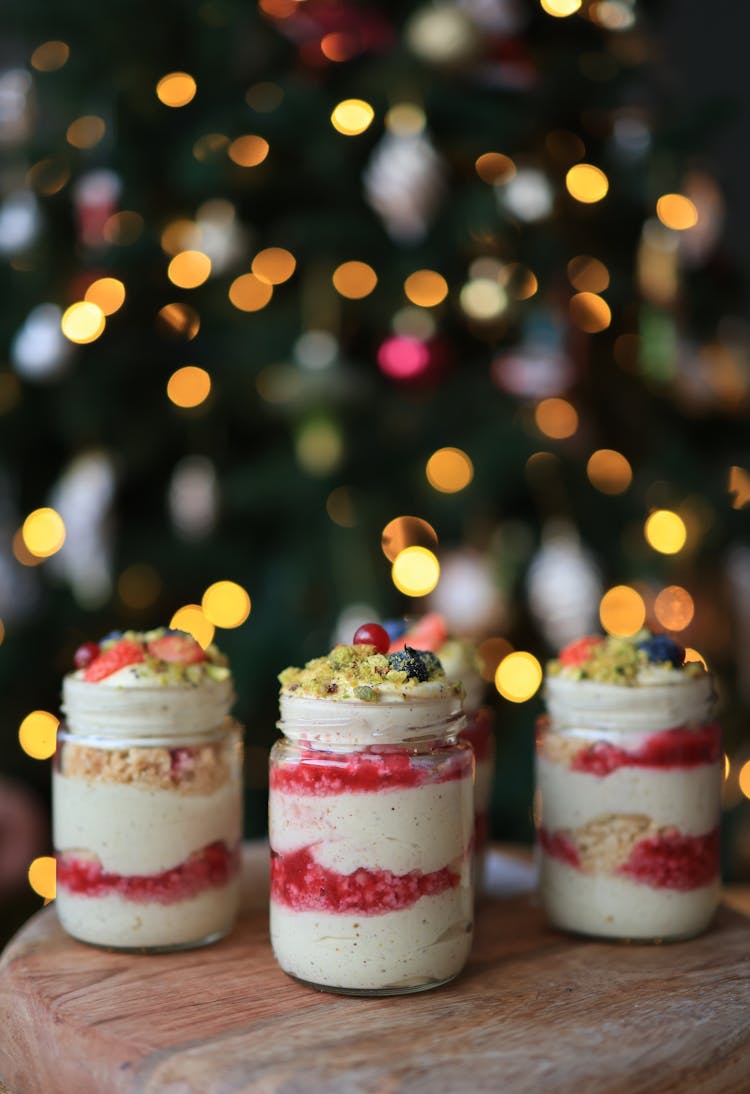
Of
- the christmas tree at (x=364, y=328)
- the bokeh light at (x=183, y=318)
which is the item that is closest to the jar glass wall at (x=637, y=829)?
the christmas tree at (x=364, y=328)

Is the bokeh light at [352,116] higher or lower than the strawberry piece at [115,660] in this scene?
higher

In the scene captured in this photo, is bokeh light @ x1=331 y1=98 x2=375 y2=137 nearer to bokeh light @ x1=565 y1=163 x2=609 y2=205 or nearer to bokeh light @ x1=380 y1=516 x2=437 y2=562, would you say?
bokeh light @ x1=565 y1=163 x2=609 y2=205

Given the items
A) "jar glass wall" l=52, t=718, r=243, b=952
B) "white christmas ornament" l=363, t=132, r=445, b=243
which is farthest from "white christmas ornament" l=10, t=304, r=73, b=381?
"jar glass wall" l=52, t=718, r=243, b=952

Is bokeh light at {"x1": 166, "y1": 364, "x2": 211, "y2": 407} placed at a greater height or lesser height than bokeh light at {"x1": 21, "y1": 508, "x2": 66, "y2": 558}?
greater

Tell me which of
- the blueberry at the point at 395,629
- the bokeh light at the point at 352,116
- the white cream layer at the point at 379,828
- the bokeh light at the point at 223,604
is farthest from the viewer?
the bokeh light at the point at 223,604

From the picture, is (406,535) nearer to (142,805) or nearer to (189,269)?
(189,269)

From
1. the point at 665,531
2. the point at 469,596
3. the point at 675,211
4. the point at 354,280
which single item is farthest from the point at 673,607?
the point at 354,280

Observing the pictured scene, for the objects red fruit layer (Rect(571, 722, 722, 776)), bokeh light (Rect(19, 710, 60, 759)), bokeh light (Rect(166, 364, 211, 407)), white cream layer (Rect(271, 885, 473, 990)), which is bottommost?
bokeh light (Rect(19, 710, 60, 759))

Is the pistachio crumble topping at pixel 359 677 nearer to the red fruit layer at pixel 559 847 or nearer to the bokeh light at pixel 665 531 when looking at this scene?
the red fruit layer at pixel 559 847
